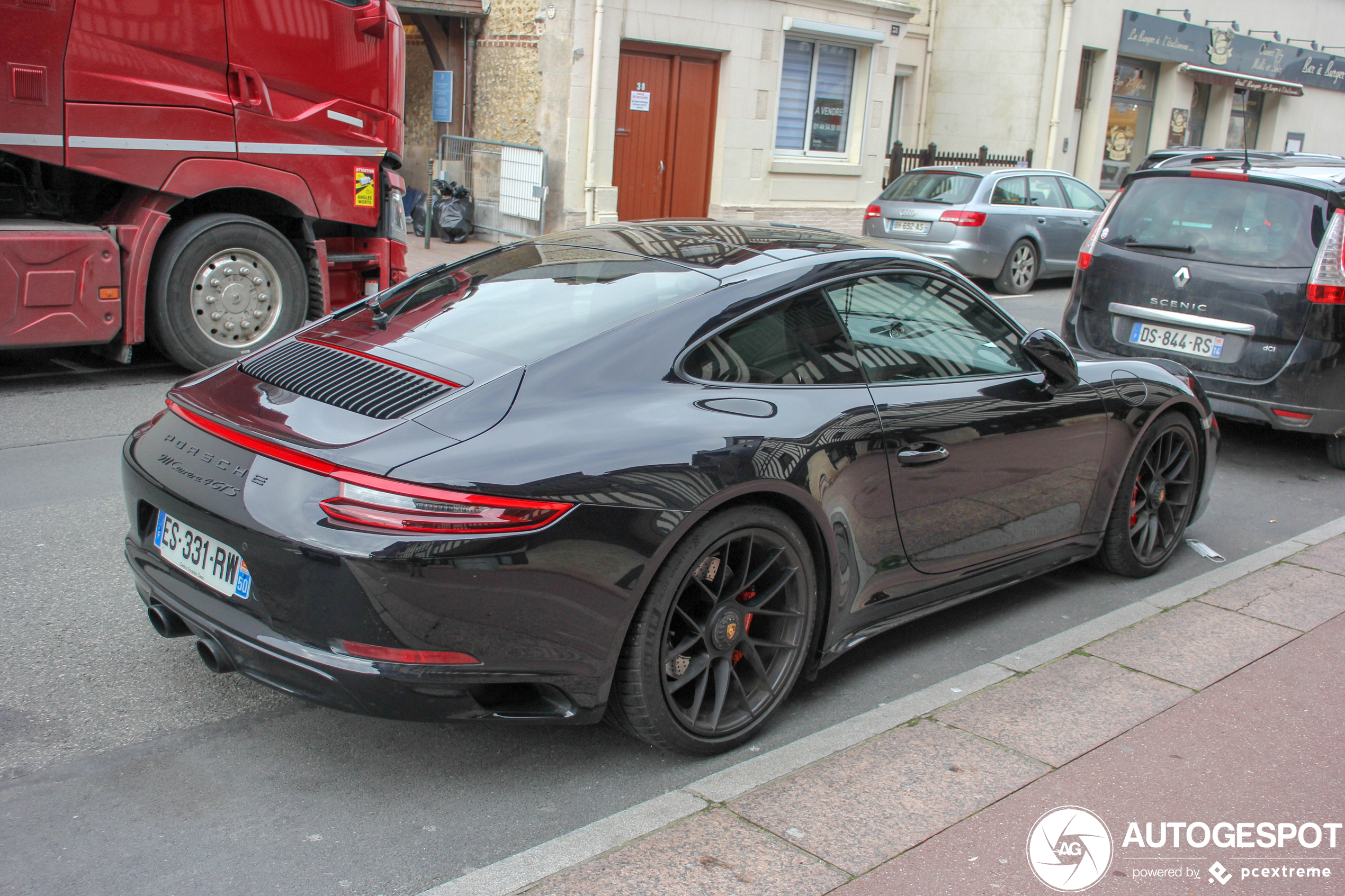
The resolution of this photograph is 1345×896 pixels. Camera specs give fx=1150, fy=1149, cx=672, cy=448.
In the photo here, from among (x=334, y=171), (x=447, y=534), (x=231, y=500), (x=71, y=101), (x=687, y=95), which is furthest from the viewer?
(x=687, y=95)

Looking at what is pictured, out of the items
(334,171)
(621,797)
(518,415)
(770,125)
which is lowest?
(621,797)

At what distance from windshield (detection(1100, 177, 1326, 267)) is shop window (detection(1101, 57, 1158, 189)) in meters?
20.4

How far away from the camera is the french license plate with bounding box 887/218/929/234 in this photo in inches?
557

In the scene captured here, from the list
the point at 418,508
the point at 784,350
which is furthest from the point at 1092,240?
the point at 418,508

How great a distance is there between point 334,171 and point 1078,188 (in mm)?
10870

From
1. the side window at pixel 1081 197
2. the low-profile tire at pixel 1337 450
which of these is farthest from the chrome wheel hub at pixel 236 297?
the side window at pixel 1081 197

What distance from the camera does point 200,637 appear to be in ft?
9.89

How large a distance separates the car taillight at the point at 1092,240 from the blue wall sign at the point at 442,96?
419 inches

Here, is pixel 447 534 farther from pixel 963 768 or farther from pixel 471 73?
pixel 471 73

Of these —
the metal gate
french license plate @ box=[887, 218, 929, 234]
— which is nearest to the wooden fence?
french license plate @ box=[887, 218, 929, 234]

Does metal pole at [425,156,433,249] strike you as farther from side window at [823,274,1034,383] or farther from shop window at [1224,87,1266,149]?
shop window at [1224,87,1266,149]

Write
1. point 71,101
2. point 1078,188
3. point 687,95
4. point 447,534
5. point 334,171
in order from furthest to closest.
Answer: point 687,95, point 1078,188, point 334,171, point 71,101, point 447,534

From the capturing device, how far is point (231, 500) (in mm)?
2822

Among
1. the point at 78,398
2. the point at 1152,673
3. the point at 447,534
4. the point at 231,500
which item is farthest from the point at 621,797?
the point at 78,398
